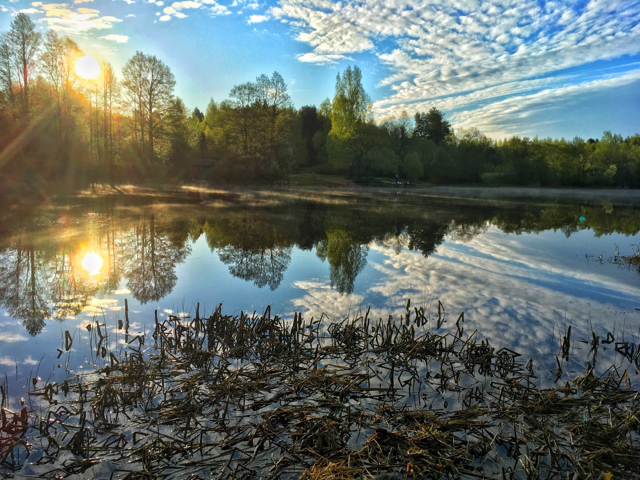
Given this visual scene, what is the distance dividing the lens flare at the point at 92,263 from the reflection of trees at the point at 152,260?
0.76 meters

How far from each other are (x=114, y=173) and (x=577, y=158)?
84.9 m

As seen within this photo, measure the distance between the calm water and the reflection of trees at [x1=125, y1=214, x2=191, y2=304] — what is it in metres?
0.05

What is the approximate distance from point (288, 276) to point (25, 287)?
20.3 feet

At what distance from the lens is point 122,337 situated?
612 cm

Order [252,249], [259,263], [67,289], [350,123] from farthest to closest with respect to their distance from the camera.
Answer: [350,123] → [252,249] → [259,263] → [67,289]

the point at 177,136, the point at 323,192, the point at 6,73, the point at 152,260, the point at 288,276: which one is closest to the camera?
the point at 288,276

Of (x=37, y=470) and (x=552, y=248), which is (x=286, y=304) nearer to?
(x=37, y=470)

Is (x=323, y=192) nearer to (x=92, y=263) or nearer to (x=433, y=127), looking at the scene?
(x=92, y=263)

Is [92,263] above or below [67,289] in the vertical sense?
above

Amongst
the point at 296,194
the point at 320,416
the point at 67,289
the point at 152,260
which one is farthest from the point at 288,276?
the point at 296,194

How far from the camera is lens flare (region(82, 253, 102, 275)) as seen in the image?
10228mm

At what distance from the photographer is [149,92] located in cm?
4669

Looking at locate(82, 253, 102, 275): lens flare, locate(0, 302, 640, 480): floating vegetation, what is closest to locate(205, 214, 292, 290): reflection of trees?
locate(82, 253, 102, 275): lens flare

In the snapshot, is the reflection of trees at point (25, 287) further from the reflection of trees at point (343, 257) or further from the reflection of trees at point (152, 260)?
the reflection of trees at point (343, 257)
